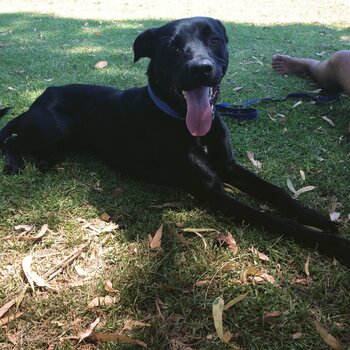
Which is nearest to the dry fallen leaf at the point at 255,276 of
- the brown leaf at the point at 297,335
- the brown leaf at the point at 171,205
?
the brown leaf at the point at 297,335

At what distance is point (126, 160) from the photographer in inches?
122

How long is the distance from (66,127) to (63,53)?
3.56 metres

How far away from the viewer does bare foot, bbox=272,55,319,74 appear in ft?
16.3

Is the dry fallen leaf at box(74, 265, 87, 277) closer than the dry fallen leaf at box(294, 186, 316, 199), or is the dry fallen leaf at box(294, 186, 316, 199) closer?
the dry fallen leaf at box(74, 265, 87, 277)

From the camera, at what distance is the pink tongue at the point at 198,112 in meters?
2.57

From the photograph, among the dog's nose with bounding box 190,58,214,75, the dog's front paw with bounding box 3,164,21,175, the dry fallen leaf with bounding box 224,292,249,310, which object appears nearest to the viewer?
the dry fallen leaf with bounding box 224,292,249,310

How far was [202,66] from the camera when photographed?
2393 mm

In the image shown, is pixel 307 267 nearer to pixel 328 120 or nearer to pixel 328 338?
pixel 328 338

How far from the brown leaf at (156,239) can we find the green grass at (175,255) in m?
0.03

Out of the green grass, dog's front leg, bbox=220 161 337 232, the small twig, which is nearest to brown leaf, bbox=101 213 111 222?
the green grass

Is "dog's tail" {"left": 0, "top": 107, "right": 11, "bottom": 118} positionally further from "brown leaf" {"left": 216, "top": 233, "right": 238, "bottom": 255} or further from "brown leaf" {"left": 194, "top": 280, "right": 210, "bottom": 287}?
"brown leaf" {"left": 194, "top": 280, "right": 210, "bottom": 287}

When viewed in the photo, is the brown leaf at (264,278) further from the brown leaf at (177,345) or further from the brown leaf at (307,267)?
the brown leaf at (177,345)

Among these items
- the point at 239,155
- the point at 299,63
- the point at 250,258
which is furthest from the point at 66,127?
the point at 299,63

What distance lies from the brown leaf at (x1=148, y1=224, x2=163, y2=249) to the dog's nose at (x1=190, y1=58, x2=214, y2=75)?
104cm
